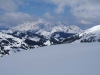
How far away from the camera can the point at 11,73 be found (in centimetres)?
2448

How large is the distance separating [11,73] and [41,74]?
15.9ft

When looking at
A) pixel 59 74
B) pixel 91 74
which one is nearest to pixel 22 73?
pixel 59 74

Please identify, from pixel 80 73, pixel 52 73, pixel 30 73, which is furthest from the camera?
pixel 30 73

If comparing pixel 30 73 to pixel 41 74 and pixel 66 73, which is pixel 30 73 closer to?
pixel 41 74

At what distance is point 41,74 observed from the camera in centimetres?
2219

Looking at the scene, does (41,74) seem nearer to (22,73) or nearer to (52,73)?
(52,73)

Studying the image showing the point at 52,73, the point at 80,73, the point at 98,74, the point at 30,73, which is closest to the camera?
the point at 98,74

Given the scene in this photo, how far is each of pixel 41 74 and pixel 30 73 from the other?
2003 millimetres

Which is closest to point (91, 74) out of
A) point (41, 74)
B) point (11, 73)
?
point (41, 74)

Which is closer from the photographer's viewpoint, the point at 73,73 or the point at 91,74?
the point at 91,74

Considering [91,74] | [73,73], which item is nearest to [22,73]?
[73,73]

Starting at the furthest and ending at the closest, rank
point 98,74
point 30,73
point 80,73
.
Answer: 1. point 30,73
2. point 80,73
3. point 98,74

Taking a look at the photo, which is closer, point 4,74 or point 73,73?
point 73,73

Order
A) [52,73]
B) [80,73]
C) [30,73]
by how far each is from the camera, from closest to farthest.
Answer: [80,73]
[52,73]
[30,73]
